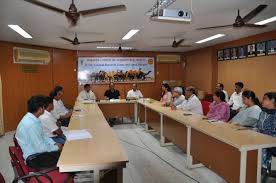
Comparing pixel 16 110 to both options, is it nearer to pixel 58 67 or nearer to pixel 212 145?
pixel 58 67

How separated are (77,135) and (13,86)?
4.72m

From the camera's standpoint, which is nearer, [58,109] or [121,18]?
[121,18]

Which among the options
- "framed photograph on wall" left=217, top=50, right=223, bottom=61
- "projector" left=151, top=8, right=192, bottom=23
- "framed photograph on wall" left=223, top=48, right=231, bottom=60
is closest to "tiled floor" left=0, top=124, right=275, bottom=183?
"projector" left=151, top=8, right=192, bottom=23

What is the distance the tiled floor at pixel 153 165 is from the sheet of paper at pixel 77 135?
94 centimetres

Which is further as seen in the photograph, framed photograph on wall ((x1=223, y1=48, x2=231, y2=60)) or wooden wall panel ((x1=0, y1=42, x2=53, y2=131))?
framed photograph on wall ((x1=223, y1=48, x2=231, y2=60))

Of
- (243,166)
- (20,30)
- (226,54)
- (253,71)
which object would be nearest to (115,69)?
(226,54)

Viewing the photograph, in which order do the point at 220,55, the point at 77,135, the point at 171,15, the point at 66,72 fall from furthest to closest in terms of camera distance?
the point at 66,72, the point at 220,55, the point at 77,135, the point at 171,15

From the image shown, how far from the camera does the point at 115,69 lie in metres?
9.37

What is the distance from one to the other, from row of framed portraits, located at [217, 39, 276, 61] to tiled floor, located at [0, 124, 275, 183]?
11.4ft

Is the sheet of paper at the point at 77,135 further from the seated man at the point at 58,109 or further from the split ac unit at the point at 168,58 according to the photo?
the split ac unit at the point at 168,58

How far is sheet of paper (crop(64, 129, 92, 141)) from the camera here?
2.73 metres

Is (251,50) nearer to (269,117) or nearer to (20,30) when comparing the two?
(269,117)

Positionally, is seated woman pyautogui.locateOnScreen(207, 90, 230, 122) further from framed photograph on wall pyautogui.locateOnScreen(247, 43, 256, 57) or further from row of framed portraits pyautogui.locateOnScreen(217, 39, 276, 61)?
framed photograph on wall pyautogui.locateOnScreen(247, 43, 256, 57)

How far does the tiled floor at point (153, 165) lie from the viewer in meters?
3.28
